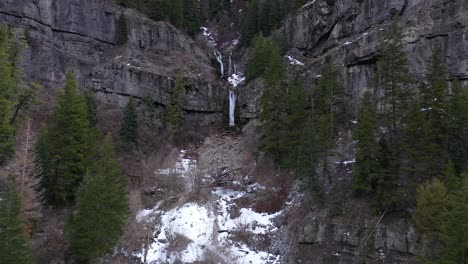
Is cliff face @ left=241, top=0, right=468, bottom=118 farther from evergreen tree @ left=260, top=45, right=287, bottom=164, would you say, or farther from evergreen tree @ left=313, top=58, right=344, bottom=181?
evergreen tree @ left=260, top=45, right=287, bottom=164

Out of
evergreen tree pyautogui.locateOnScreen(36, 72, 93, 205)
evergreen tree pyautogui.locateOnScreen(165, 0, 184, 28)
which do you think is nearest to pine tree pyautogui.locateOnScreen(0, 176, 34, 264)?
evergreen tree pyautogui.locateOnScreen(36, 72, 93, 205)

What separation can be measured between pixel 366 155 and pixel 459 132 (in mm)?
6192

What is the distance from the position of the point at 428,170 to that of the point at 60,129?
85.3 feet

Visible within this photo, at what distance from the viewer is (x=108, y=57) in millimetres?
56281

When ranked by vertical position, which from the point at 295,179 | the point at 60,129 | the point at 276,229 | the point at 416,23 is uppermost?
the point at 416,23

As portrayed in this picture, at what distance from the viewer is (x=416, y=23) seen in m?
40.9

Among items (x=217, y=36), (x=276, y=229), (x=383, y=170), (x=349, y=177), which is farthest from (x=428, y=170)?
(x=217, y=36)

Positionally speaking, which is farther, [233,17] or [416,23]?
[233,17]

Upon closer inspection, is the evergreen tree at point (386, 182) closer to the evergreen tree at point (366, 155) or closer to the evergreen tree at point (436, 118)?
the evergreen tree at point (366, 155)

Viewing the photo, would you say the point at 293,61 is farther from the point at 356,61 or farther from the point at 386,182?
the point at 386,182

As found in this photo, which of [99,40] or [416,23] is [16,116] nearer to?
[99,40]

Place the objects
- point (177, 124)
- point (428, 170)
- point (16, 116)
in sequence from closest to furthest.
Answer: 1. point (428, 170)
2. point (16, 116)
3. point (177, 124)

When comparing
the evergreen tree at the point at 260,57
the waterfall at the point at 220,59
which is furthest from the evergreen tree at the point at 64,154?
the waterfall at the point at 220,59

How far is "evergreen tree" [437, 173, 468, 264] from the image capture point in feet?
60.4
